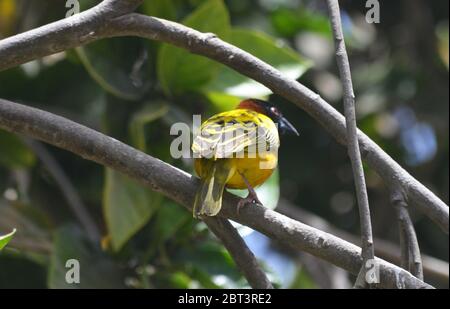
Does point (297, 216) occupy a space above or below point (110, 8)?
above

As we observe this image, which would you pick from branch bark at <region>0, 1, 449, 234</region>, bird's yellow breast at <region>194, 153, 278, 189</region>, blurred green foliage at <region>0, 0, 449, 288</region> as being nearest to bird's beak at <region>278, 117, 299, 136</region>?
blurred green foliage at <region>0, 0, 449, 288</region>

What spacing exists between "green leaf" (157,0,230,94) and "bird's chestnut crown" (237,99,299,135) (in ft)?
0.87

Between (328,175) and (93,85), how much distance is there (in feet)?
4.81

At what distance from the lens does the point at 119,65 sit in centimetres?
407

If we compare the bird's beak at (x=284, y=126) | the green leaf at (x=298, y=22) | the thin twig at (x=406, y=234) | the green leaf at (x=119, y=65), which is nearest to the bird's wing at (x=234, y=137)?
the bird's beak at (x=284, y=126)

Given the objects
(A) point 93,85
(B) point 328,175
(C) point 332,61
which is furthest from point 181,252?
(C) point 332,61

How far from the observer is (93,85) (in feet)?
15.0

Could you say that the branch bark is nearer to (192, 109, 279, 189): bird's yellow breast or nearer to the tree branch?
(192, 109, 279, 189): bird's yellow breast

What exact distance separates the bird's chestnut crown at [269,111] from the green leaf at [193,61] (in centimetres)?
27

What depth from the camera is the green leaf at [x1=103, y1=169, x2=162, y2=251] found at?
3.66 m

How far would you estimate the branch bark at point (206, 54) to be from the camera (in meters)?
2.55

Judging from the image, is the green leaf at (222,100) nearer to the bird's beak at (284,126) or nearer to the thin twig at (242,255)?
the bird's beak at (284,126)

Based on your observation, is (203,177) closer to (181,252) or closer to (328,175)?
(181,252)

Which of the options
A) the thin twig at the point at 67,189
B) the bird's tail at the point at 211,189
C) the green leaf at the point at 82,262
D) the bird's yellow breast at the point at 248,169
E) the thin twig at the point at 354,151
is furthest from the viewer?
the thin twig at the point at 67,189
